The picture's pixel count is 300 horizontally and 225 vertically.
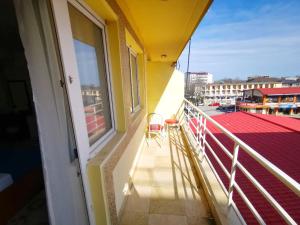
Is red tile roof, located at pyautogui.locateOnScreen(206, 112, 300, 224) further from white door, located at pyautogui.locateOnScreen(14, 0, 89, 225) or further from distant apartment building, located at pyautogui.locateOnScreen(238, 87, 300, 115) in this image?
distant apartment building, located at pyautogui.locateOnScreen(238, 87, 300, 115)

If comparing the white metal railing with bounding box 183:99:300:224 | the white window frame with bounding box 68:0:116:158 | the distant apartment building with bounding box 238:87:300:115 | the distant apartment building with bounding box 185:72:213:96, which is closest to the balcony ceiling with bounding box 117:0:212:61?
the white window frame with bounding box 68:0:116:158

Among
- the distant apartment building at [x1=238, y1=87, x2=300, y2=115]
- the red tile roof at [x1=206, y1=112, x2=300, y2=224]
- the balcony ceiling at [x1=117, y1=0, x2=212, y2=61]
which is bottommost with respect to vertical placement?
the distant apartment building at [x1=238, y1=87, x2=300, y2=115]

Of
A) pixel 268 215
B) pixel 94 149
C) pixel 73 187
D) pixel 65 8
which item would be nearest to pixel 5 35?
pixel 65 8

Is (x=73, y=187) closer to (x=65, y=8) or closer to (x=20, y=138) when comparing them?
(x=65, y=8)

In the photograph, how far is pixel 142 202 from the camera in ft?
5.79

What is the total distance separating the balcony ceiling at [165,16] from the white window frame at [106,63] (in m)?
0.31

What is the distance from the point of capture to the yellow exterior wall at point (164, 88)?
15.7 feet

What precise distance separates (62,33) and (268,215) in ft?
7.86

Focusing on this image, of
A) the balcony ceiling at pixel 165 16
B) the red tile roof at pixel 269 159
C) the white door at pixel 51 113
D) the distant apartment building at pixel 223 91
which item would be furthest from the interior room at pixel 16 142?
the distant apartment building at pixel 223 91

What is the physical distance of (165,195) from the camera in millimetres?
1864

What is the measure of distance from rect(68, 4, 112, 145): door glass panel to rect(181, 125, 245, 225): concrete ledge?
1296mm

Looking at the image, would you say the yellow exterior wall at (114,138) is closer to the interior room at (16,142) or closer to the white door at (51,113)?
the white door at (51,113)

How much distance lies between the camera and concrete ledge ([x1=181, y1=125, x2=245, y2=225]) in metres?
1.33

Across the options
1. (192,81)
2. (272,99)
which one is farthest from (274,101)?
(192,81)
